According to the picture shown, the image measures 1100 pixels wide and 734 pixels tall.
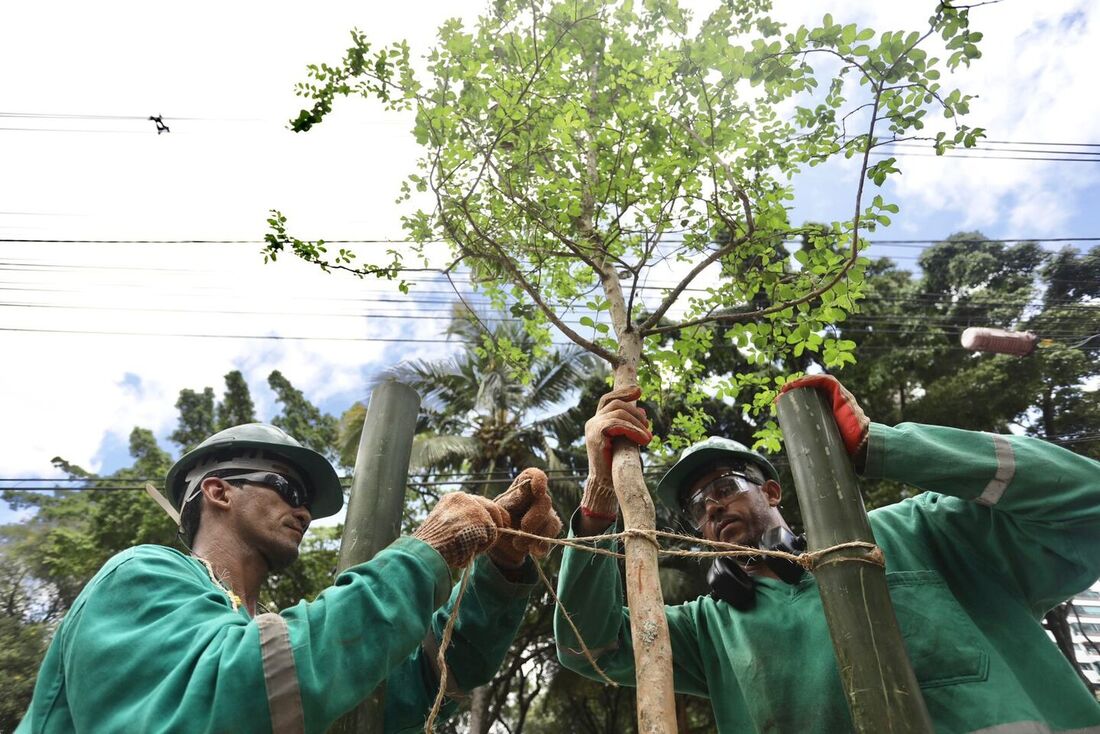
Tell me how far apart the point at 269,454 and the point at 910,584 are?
2.61 m

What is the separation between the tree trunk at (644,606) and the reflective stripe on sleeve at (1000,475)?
46.7 inches

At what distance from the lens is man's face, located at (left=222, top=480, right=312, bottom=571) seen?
2.57 meters

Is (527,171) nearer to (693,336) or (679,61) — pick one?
(679,61)

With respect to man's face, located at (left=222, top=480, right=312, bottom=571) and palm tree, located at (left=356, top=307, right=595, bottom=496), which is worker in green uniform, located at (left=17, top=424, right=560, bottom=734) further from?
palm tree, located at (left=356, top=307, right=595, bottom=496)

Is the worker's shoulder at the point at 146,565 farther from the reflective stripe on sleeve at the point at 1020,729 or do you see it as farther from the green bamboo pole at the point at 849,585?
the reflective stripe on sleeve at the point at 1020,729

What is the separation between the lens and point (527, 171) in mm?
4211

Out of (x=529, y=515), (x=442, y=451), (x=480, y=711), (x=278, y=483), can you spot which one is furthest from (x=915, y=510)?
(x=480, y=711)

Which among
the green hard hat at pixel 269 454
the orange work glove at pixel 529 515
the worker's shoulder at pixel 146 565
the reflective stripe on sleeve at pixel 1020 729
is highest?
the green hard hat at pixel 269 454

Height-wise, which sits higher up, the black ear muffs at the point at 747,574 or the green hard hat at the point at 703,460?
the green hard hat at the point at 703,460

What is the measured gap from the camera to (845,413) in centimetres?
250

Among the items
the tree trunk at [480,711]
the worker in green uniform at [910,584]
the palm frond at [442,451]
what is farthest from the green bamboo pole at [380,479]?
the tree trunk at [480,711]

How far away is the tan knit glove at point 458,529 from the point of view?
2.23 meters

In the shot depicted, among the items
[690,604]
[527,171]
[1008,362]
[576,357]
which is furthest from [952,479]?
[1008,362]

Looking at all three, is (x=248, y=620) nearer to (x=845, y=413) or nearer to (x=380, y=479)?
(x=380, y=479)
